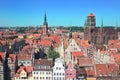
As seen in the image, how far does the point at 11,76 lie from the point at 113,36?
280 ft

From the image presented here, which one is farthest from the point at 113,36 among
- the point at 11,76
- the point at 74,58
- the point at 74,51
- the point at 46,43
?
the point at 11,76

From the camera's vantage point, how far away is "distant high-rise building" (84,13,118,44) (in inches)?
5399

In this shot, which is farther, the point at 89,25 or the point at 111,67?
the point at 89,25

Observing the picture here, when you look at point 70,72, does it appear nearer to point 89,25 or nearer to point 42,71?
point 42,71

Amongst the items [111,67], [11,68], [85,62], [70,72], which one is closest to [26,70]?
[11,68]

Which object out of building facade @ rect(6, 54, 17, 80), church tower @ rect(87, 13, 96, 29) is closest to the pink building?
building facade @ rect(6, 54, 17, 80)

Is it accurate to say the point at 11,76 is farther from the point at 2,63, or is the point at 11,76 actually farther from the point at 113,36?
the point at 113,36

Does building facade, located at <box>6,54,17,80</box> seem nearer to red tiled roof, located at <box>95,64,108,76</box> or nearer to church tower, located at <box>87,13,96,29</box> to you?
red tiled roof, located at <box>95,64,108,76</box>

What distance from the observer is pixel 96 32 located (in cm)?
13850

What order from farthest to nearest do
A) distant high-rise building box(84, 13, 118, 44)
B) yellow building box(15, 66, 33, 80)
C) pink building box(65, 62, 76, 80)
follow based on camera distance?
distant high-rise building box(84, 13, 118, 44) < yellow building box(15, 66, 33, 80) < pink building box(65, 62, 76, 80)

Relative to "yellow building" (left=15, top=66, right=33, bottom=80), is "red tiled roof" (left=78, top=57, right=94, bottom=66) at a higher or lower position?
higher

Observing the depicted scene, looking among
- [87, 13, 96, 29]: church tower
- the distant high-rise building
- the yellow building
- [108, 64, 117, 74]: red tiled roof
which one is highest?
[87, 13, 96, 29]: church tower

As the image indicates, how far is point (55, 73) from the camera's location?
65375 millimetres

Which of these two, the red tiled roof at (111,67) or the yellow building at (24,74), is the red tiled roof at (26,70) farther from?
the red tiled roof at (111,67)
